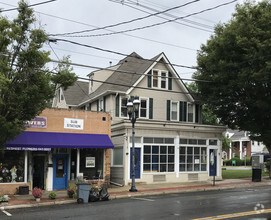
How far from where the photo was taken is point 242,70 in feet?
77.8

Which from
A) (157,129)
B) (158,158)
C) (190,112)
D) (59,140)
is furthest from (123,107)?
(59,140)

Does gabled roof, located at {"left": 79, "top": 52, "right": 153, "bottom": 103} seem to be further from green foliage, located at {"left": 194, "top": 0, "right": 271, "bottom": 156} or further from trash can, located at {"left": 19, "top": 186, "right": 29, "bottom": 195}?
trash can, located at {"left": 19, "top": 186, "right": 29, "bottom": 195}

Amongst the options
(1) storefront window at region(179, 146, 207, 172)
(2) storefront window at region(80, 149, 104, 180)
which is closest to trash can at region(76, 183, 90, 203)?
(2) storefront window at region(80, 149, 104, 180)

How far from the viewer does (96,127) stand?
21.8 metres

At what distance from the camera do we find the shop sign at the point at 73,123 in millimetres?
20825

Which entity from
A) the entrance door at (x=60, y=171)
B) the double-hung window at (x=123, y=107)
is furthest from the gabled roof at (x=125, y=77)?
the entrance door at (x=60, y=171)

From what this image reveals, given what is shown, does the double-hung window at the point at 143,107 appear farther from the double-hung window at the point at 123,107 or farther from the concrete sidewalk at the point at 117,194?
the concrete sidewalk at the point at 117,194

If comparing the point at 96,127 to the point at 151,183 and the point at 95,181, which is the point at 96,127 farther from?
the point at 151,183

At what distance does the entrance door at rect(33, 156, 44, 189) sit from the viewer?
66.9 ft

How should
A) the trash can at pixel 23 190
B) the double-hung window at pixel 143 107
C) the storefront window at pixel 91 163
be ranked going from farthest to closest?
the double-hung window at pixel 143 107
the storefront window at pixel 91 163
the trash can at pixel 23 190

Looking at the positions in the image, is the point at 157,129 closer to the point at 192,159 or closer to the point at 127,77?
the point at 192,159

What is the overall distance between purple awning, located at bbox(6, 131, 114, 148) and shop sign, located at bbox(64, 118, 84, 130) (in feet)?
1.59

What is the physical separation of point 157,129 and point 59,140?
24.5 ft

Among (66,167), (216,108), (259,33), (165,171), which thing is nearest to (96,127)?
(66,167)
